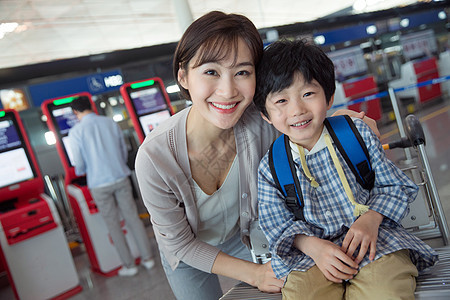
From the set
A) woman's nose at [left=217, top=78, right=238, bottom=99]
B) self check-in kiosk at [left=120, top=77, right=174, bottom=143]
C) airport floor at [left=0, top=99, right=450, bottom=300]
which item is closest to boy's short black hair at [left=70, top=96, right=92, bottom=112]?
self check-in kiosk at [left=120, top=77, right=174, bottom=143]

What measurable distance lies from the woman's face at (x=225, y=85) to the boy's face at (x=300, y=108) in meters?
0.12

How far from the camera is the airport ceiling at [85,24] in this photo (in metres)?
9.94

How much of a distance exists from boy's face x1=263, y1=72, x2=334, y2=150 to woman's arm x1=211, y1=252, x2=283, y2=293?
1.62 feet

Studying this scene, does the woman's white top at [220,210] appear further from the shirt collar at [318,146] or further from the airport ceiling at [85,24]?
the airport ceiling at [85,24]

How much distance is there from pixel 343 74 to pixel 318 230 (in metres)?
10.1

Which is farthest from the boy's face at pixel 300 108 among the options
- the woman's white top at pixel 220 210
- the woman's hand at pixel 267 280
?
the woman's hand at pixel 267 280

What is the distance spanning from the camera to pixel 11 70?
5.73 metres

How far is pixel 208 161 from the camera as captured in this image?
155cm

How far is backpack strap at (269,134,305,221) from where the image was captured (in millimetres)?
1352

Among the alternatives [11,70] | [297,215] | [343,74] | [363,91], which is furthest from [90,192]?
[343,74]

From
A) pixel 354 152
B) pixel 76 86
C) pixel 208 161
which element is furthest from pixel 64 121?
pixel 354 152

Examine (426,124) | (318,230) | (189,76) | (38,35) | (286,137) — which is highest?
(38,35)

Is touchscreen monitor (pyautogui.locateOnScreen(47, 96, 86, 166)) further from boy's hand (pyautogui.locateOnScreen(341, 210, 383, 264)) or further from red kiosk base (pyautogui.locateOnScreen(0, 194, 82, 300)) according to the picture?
boy's hand (pyautogui.locateOnScreen(341, 210, 383, 264))

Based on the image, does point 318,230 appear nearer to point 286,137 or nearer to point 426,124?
point 286,137
